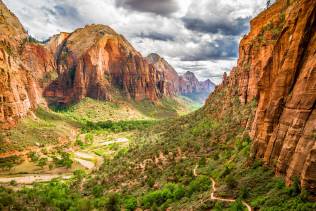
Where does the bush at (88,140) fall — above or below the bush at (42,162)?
below

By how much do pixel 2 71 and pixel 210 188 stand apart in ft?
406

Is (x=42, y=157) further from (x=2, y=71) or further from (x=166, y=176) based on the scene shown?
(x=166, y=176)

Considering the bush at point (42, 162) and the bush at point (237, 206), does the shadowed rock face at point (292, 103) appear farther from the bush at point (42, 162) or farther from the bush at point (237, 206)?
the bush at point (42, 162)

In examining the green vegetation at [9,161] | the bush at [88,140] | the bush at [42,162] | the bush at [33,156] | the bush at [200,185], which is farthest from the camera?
the bush at [88,140]

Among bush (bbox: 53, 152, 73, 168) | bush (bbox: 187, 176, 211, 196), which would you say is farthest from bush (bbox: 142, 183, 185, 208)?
bush (bbox: 53, 152, 73, 168)

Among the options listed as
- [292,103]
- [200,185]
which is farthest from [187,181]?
[292,103]

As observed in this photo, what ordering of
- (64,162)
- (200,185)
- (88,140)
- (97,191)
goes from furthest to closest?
(88,140), (64,162), (97,191), (200,185)

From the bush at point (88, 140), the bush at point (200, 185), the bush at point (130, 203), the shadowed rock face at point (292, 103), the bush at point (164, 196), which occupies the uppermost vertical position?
the shadowed rock face at point (292, 103)

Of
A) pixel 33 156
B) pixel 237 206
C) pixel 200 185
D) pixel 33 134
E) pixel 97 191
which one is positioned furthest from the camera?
pixel 33 134

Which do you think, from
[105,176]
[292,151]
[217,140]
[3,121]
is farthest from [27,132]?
[292,151]

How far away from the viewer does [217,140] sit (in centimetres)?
7900

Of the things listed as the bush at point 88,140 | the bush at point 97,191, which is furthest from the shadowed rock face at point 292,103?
the bush at point 88,140

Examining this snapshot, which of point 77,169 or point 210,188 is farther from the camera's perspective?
point 77,169

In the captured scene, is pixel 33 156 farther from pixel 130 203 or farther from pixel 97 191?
pixel 130 203
